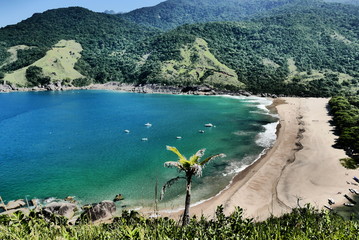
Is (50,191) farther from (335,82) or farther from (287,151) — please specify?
(335,82)

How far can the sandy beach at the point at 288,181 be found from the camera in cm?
3712

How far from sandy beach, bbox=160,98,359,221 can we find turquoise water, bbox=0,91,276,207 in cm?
348

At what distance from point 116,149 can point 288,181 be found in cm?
4285

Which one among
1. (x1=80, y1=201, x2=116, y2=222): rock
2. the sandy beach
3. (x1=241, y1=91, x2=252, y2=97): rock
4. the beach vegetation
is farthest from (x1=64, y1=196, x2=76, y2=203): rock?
(x1=241, y1=91, x2=252, y2=97): rock

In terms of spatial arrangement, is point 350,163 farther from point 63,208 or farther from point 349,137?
point 63,208

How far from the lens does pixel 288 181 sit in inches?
1758

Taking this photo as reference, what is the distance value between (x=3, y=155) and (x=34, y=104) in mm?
95464

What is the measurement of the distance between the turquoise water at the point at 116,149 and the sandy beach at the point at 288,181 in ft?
11.4

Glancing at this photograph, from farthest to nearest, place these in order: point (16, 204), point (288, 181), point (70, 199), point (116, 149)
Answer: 1. point (116, 149)
2. point (288, 181)
3. point (70, 199)
4. point (16, 204)

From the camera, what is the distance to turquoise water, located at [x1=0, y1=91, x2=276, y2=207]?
1714 inches

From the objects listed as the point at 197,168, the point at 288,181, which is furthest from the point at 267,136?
the point at 197,168

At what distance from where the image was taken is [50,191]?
4278 cm

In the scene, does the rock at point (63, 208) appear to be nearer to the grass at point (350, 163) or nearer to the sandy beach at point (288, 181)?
the sandy beach at point (288, 181)

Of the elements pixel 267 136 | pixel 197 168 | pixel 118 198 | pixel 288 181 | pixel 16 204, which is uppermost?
pixel 197 168
